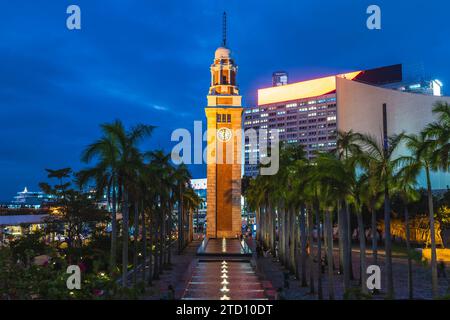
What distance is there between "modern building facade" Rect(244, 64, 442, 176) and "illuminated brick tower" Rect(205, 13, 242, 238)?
8639cm

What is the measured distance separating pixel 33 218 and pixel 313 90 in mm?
117446

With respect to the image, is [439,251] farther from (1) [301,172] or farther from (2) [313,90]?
(2) [313,90]

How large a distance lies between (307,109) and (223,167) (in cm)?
10596

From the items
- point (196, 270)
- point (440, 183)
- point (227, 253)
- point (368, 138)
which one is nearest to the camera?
point (368, 138)

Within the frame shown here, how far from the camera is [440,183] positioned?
8131cm

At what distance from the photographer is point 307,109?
6417 inches

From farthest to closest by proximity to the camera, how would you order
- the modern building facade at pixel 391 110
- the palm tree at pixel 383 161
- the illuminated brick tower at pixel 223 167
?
1. the modern building facade at pixel 391 110
2. the illuminated brick tower at pixel 223 167
3. the palm tree at pixel 383 161

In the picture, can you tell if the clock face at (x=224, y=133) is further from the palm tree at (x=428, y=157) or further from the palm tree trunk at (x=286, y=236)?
the palm tree at (x=428, y=157)

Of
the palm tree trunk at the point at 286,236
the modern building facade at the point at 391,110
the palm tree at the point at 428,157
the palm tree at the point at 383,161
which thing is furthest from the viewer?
the modern building facade at the point at 391,110

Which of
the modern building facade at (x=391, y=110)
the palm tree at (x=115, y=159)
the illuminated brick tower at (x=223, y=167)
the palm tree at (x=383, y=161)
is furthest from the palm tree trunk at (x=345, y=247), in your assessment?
the modern building facade at (x=391, y=110)

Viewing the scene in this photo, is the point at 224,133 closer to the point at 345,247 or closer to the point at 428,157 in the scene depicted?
the point at 345,247

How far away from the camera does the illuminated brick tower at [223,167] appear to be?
6088 centimetres

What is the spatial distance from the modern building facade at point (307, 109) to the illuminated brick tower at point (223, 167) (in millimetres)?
86386
